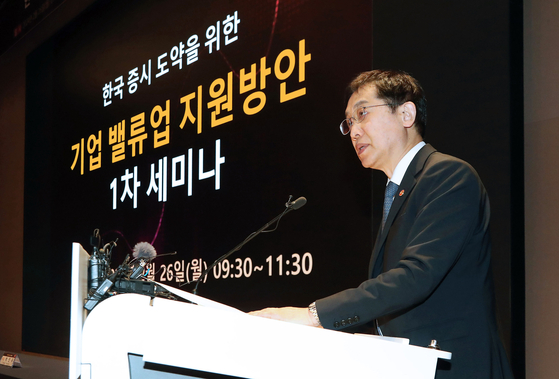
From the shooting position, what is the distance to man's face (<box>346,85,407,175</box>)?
5.16 feet

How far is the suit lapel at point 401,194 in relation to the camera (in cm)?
142

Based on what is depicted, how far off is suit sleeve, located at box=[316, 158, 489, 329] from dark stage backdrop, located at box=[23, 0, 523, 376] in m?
0.74

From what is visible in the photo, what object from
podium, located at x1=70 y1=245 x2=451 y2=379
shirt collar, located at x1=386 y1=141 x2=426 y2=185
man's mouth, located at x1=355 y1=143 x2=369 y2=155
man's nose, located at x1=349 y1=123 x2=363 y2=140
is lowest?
podium, located at x1=70 y1=245 x2=451 y2=379

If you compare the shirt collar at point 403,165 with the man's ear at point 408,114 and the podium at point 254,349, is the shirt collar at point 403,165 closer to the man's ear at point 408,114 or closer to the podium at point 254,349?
the man's ear at point 408,114

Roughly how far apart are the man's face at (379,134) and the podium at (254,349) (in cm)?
69

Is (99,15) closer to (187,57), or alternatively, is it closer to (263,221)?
(187,57)

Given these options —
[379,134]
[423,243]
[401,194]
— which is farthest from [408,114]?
[423,243]

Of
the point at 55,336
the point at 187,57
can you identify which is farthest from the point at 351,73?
the point at 55,336

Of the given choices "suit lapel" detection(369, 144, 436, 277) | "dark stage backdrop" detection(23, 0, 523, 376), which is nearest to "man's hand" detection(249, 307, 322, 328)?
"suit lapel" detection(369, 144, 436, 277)

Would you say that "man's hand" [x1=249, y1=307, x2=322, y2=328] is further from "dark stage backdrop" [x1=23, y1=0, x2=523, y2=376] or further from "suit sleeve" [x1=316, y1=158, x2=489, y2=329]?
"dark stage backdrop" [x1=23, y1=0, x2=523, y2=376]

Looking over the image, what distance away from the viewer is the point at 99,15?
5.19m

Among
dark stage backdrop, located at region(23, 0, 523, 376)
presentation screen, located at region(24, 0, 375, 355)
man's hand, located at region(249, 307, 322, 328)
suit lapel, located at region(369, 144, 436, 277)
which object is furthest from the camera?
presentation screen, located at region(24, 0, 375, 355)

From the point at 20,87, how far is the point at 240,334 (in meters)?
6.18

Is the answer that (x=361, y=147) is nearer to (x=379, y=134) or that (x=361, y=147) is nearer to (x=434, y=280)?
(x=379, y=134)
